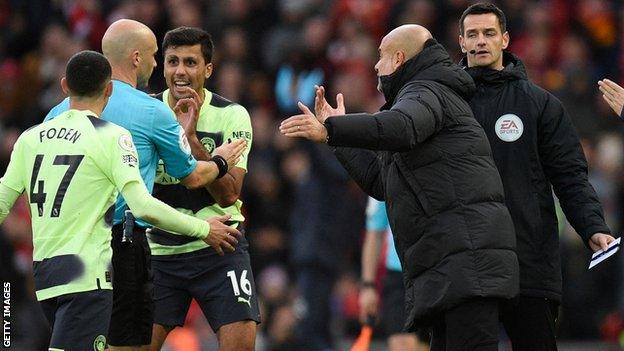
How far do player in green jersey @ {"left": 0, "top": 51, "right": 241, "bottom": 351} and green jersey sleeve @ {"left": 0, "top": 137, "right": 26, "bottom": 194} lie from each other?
0.02 metres

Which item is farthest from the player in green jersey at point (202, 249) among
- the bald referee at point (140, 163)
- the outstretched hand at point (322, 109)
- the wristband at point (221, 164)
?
the outstretched hand at point (322, 109)

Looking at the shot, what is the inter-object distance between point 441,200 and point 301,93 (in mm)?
7592

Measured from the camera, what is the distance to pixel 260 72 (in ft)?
49.8

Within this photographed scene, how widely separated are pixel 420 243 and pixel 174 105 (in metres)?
2.08

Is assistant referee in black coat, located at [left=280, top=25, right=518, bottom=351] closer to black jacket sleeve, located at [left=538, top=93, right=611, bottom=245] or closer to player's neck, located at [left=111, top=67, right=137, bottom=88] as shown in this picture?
black jacket sleeve, located at [left=538, top=93, right=611, bottom=245]

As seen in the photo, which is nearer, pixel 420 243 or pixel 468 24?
pixel 420 243

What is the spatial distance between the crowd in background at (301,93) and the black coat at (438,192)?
5569mm

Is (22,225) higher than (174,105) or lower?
lower

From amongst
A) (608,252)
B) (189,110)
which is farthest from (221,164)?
(608,252)

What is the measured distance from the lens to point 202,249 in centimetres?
835

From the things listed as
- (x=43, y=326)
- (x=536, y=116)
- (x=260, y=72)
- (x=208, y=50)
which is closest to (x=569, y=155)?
(x=536, y=116)

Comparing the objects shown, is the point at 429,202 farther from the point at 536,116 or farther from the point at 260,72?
the point at 260,72

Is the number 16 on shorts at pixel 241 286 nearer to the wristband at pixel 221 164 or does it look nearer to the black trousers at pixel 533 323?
the wristband at pixel 221 164

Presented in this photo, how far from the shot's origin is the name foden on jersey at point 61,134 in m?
6.91
